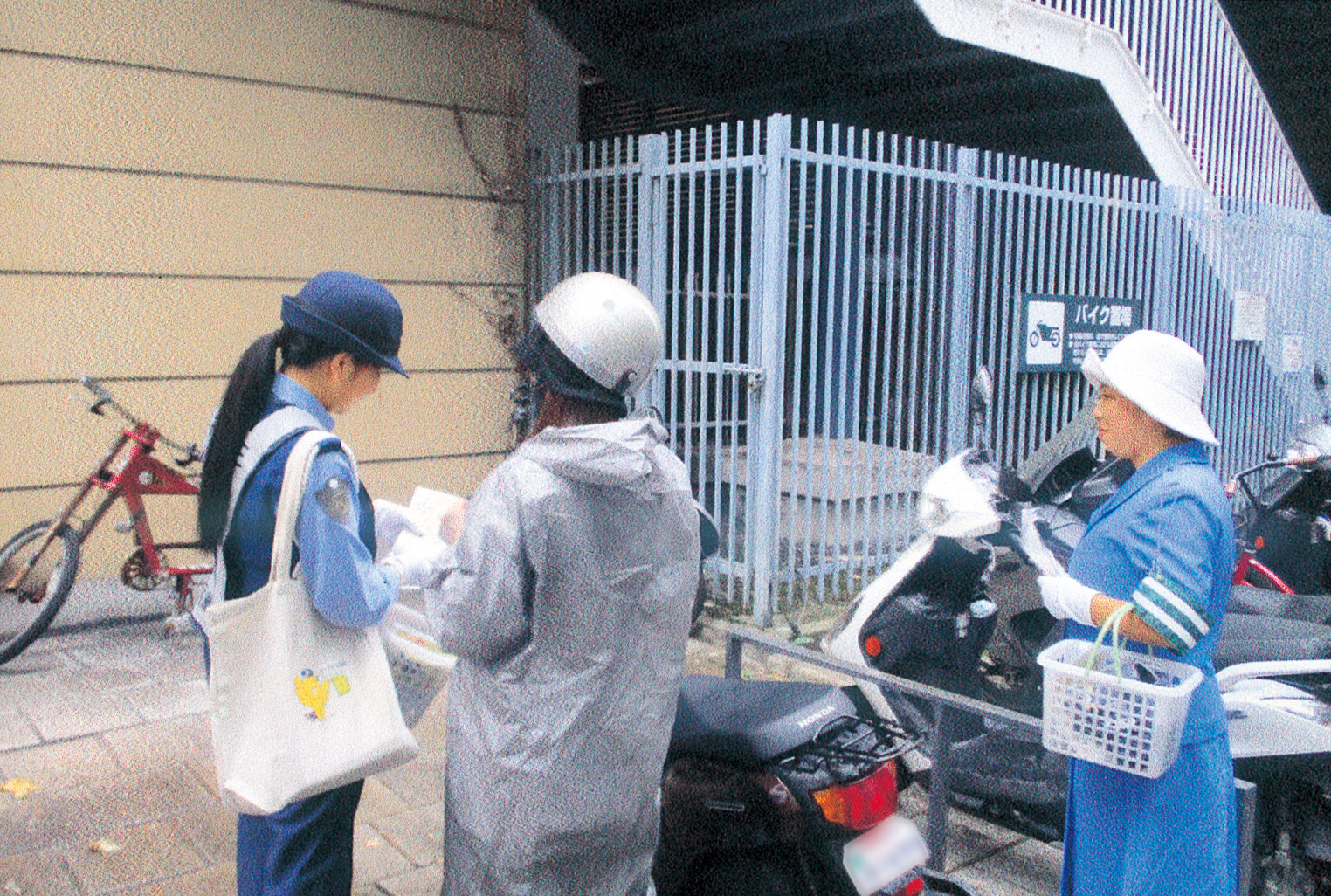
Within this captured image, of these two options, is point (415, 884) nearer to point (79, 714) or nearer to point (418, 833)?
point (418, 833)

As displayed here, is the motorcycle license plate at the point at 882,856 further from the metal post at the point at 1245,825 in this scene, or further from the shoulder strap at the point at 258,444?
the shoulder strap at the point at 258,444

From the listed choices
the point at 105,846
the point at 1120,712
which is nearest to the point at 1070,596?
the point at 1120,712

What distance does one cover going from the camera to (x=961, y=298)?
680 cm

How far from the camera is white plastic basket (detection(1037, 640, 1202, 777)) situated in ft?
7.43

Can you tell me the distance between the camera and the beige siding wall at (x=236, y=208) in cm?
580

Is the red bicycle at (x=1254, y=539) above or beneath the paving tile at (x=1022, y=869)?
→ above

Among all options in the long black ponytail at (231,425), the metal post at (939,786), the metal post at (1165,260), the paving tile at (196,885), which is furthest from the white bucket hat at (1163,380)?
the metal post at (1165,260)

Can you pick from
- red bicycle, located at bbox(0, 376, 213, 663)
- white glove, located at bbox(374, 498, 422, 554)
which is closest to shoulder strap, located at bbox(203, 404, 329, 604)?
white glove, located at bbox(374, 498, 422, 554)

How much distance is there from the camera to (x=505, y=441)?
7660 mm

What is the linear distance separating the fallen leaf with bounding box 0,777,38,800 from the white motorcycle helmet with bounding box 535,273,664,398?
3016 millimetres

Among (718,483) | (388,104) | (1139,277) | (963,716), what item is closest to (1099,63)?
(1139,277)

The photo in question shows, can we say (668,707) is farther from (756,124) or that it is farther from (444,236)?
(444,236)

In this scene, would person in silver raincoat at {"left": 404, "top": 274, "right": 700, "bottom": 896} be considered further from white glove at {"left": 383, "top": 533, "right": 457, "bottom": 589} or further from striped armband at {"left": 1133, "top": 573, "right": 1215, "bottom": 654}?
striped armband at {"left": 1133, "top": 573, "right": 1215, "bottom": 654}

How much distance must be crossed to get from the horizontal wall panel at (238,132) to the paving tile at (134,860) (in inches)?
146
